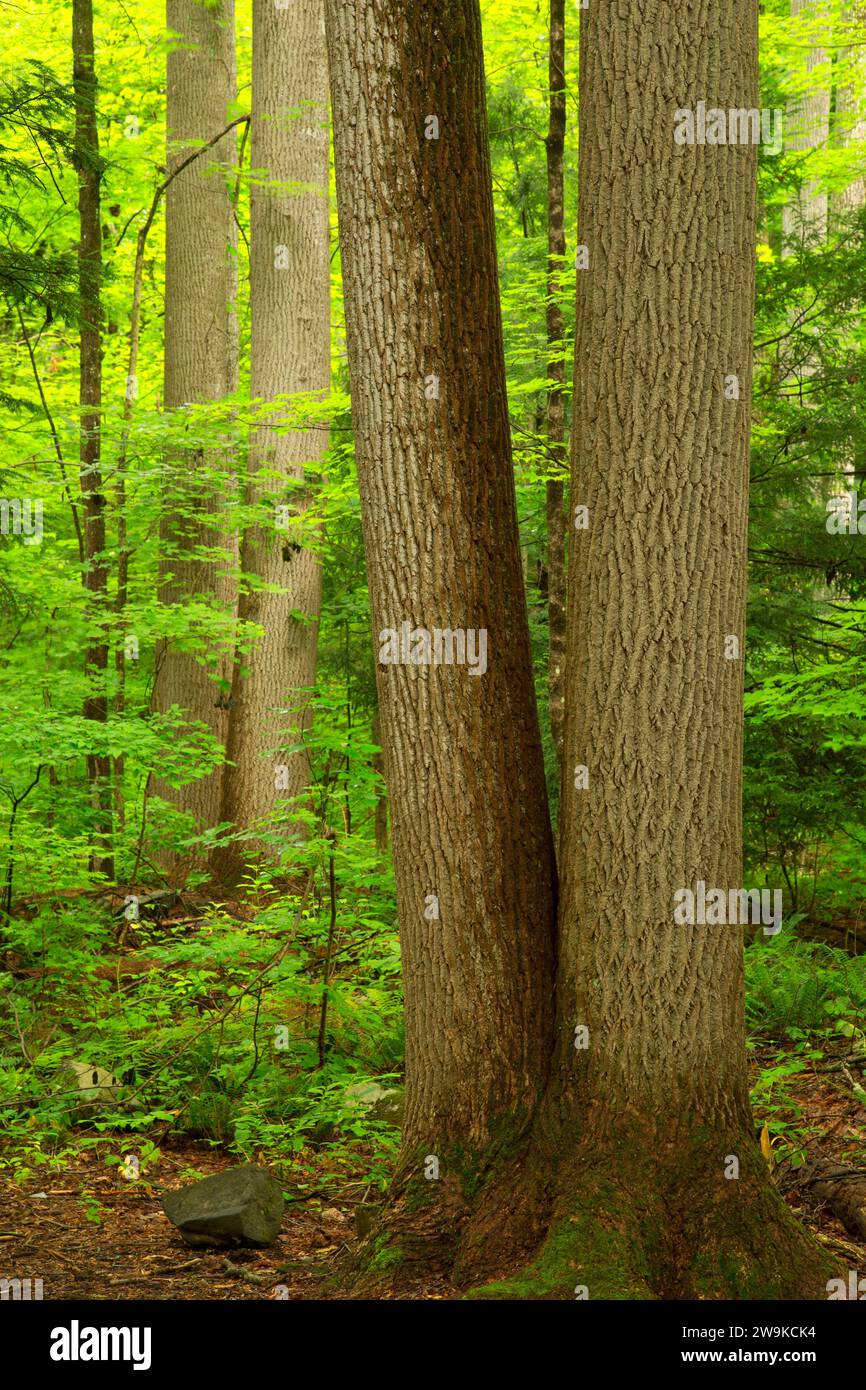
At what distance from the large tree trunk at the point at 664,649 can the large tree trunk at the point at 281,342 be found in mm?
7136

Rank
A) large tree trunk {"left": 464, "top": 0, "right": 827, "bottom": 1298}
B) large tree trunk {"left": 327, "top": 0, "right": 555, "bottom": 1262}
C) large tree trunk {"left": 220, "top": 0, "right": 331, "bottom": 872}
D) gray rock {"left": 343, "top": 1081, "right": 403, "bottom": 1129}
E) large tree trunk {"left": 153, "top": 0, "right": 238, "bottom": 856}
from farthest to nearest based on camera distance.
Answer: large tree trunk {"left": 153, "top": 0, "right": 238, "bottom": 856}, large tree trunk {"left": 220, "top": 0, "right": 331, "bottom": 872}, gray rock {"left": 343, "top": 1081, "right": 403, "bottom": 1129}, large tree trunk {"left": 327, "top": 0, "right": 555, "bottom": 1262}, large tree trunk {"left": 464, "top": 0, "right": 827, "bottom": 1298}

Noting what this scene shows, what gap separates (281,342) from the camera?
10.9 meters

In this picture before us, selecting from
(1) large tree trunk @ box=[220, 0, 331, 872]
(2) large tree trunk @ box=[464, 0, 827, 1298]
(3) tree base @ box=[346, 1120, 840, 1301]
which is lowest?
(3) tree base @ box=[346, 1120, 840, 1301]

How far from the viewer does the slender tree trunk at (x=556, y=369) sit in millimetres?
6684

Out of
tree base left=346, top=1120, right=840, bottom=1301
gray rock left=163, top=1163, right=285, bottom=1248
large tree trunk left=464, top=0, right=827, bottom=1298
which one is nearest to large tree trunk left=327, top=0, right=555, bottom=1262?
tree base left=346, top=1120, right=840, bottom=1301

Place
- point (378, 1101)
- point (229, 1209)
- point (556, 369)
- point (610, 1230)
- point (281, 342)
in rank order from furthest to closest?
1. point (281, 342)
2. point (556, 369)
3. point (378, 1101)
4. point (229, 1209)
5. point (610, 1230)

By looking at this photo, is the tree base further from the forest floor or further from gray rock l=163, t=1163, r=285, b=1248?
gray rock l=163, t=1163, r=285, b=1248

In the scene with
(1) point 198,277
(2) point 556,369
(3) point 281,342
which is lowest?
(2) point 556,369

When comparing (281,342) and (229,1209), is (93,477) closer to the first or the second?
(281,342)

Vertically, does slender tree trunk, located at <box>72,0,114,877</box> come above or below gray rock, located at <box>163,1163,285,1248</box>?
above

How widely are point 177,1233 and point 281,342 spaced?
8174 millimetres

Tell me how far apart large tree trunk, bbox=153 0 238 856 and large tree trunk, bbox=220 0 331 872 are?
1.70 feet

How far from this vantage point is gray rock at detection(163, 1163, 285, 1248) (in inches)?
185

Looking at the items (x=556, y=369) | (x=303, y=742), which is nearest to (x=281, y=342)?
(x=556, y=369)
